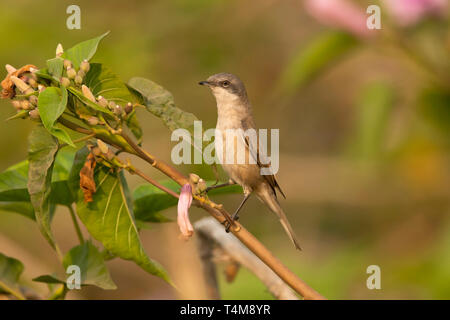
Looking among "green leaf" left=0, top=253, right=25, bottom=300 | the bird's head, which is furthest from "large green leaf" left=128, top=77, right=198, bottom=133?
the bird's head

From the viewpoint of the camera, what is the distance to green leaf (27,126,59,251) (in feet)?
5.25

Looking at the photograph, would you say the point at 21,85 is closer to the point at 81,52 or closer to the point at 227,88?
the point at 81,52

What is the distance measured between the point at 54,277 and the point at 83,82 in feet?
1.91

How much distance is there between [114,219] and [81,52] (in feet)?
1.54

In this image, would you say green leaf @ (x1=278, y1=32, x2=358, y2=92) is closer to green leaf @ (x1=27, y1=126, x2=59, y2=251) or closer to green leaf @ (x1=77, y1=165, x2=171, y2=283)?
green leaf @ (x1=77, y1=165, x2=171, y2=283)

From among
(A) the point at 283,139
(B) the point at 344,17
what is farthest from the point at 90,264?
(A) the point at 283,139

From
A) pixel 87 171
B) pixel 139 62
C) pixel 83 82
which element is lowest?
pixel 87 171

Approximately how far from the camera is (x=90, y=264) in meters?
1.88

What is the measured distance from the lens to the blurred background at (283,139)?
18.0ft

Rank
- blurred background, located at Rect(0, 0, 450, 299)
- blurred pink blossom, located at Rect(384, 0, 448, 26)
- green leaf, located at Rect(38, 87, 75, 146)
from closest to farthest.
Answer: green leaf, located at Rect(38, 87, 75, 146) < blurred pink blossom, located at Rect(384, 0, 448, 26) < blurred background, located at Rect(0, 0, 450, 299)

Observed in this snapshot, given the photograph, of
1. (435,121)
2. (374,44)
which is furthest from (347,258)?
(374,44)

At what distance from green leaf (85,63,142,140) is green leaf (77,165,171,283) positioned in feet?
0.60

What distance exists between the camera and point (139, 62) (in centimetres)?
577

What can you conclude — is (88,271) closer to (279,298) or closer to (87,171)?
(87,171)
